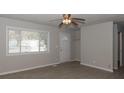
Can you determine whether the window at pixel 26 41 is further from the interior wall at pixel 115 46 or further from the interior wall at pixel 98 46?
the interior wall at pixel 115 46

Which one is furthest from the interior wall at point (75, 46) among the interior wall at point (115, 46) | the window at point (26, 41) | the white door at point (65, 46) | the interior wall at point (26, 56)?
the interior wall at point (115, 46)

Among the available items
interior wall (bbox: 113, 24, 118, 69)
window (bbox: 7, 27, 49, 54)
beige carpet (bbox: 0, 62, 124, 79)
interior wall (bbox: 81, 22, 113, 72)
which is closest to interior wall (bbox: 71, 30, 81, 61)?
interior wall (bbox: 81, 22, 113, 72)

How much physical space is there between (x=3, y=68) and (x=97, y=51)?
427cm

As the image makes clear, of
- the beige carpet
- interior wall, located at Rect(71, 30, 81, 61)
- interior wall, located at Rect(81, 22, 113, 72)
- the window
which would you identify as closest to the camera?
the beige carpet

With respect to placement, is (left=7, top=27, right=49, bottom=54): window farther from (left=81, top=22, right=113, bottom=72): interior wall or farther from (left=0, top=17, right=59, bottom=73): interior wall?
(left=81, top=22, right=113, bottom=72): interior wall

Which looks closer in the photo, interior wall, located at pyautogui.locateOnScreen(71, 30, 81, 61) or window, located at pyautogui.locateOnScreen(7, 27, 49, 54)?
window, located at pyautogui.locateOnScreen(7, 27, 49, 54)

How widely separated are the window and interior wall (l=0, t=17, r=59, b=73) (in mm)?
209

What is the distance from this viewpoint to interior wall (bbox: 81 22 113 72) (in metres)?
4.79

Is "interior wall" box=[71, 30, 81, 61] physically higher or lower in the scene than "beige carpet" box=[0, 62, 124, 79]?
higher

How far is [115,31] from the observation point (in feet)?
17.3

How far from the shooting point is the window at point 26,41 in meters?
4.54

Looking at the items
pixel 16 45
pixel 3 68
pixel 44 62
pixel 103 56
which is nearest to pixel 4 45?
pixel 16 45

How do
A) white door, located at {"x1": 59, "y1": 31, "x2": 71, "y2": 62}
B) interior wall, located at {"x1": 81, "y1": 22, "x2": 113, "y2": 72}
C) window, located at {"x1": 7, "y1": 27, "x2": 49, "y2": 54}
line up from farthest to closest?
white door, located at {"x1": 59, "y1": 31, "x2": 71, "y2": 62}
interior wall, located at {"x1": 81, "y1": 22, "x2": 113, "y2": 72}
window, located at {"x1": 7, "y1": 27, "x2": 49, "y2": 54}
